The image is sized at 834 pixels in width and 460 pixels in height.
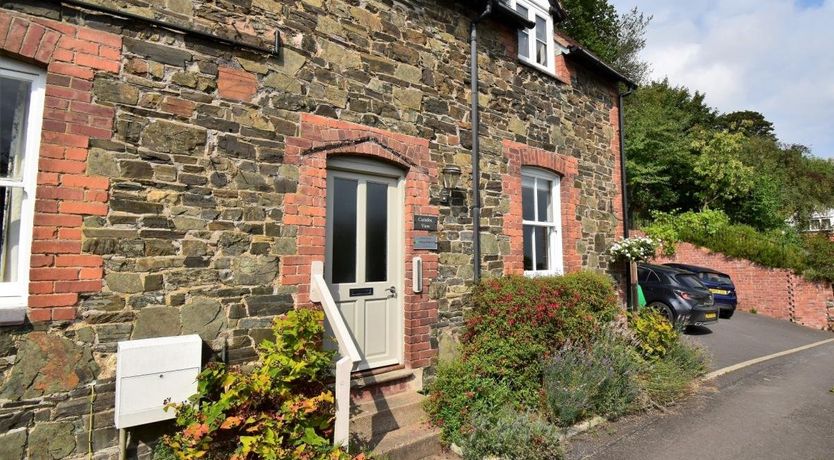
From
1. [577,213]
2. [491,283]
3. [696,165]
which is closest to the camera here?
[491,283]

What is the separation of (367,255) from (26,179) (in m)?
3.16

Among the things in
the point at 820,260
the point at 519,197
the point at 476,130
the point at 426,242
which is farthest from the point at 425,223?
the point at 820,260

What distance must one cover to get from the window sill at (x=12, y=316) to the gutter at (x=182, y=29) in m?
2.46

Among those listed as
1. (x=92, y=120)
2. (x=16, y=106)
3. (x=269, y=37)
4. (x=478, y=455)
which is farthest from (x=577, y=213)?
(x=16, y=106)

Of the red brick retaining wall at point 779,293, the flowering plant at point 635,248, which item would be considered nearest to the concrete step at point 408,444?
the flowering plant at point 635,248

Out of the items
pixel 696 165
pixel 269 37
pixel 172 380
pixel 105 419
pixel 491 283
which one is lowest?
pixel 105 419

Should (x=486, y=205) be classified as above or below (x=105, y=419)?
above

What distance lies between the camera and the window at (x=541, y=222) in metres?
7.27

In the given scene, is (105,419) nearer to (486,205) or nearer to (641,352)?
(486,205)

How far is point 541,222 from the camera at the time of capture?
746cm

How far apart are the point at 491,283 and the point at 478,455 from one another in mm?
2392

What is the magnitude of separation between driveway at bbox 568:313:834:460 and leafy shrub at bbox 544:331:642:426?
224mm

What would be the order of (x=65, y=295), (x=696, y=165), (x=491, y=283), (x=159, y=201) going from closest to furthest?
1. (x=65, y=295)
2. (x=159, y=201)
3. (x=491, y=283)
4. (x=696, y=165)

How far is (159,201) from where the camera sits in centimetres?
382
